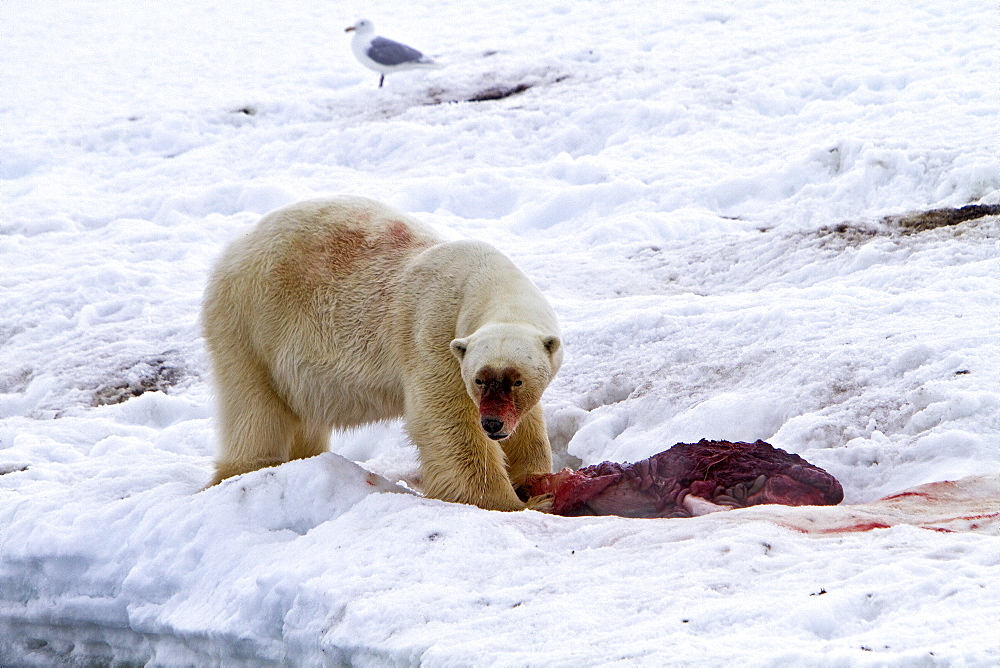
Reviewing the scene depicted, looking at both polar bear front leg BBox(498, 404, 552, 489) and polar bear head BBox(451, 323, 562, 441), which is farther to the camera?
polar bear front leg BBox(498, 404, 552, 489)

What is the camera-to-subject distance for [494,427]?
4.71m

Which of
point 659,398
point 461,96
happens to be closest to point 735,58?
point 461,96

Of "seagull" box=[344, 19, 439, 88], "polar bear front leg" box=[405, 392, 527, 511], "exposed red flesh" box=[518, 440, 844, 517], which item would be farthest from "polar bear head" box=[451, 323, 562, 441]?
"seagull" box=[344, 19, 439, 88]

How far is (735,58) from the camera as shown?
13258mm

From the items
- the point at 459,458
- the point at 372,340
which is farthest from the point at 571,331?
the point at 459,458

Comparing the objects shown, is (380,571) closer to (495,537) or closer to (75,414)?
(495,537)

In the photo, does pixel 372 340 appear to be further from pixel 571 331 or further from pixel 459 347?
pixel 571 331

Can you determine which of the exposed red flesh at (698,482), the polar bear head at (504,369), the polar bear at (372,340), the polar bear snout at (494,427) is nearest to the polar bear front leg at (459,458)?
the polar bear at (372,340)

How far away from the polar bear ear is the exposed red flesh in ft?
3.03

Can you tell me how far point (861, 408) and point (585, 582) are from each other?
2.36 m

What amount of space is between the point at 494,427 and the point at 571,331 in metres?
2.97

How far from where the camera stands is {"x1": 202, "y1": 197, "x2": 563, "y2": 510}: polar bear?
17.4ft

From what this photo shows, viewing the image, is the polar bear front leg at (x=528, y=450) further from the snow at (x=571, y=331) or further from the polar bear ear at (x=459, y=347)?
the polar bear ear at (x=459, y=347)

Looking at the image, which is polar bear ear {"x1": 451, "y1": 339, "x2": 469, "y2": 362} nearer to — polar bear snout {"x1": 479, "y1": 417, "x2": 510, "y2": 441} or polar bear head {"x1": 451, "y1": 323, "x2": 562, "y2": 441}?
polar bear head {"x1": 451, "y1": 323, "x2": 562, "y2": 441}
